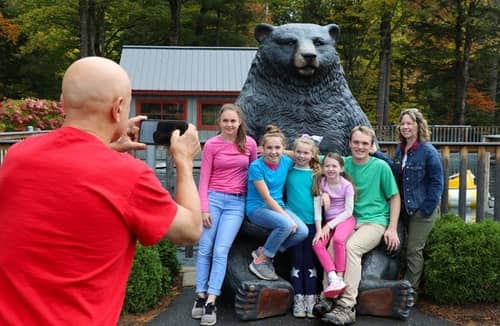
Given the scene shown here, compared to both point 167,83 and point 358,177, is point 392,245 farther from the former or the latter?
point 167,83

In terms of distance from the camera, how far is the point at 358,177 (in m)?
4.04

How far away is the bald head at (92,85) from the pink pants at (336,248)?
8.62 feet

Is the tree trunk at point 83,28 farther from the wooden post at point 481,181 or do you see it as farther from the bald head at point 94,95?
the bald head at point 94,95

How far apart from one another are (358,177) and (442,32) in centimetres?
2260

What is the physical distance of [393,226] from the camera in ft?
13.2

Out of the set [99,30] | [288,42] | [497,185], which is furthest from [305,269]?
[99,30]

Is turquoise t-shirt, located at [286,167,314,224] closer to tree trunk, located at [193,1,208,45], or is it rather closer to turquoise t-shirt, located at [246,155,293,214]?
turquoise t-shirt, located at [246,155,293,214]

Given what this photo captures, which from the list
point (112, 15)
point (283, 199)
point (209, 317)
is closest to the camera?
point (209, 317)

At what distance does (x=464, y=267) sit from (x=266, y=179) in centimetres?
176

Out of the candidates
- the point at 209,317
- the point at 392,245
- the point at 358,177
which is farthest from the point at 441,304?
the point at 209,317

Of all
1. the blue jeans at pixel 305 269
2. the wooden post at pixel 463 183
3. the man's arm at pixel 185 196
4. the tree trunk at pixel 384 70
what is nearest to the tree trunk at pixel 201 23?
the tree trunk at pixel 384 70

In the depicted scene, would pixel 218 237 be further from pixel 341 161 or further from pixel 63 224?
pixel 63 224

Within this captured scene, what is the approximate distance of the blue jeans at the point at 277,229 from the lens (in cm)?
374

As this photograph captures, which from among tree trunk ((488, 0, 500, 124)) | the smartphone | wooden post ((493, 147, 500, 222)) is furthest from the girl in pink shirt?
tree trunk ((488, 0, 500, 124))
